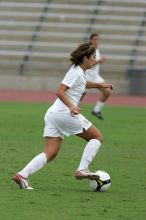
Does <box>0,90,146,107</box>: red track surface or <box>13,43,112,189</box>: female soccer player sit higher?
<box>13,43,112,189</box>: female soccer player

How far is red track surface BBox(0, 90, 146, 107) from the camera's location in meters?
25.6

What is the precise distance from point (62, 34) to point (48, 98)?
23.4ft

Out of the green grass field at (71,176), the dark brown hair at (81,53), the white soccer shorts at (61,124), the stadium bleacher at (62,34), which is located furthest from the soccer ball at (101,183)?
the stadium bleacher at (62,34)

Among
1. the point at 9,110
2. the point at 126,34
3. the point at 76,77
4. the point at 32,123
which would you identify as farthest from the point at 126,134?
the point at 126,34

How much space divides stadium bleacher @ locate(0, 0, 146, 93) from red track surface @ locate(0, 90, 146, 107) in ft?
4.72

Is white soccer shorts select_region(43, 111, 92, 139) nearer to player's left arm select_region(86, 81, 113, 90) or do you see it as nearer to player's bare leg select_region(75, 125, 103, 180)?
player's bare leg select_region(75, 125, 103, 180)

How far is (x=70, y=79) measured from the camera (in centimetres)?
972

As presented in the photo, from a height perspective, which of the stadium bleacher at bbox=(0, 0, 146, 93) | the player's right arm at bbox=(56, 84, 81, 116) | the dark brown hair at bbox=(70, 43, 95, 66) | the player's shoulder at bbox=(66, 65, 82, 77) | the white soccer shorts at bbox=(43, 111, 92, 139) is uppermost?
the dark brown hair at bbox=(70, 43, 95, 66)

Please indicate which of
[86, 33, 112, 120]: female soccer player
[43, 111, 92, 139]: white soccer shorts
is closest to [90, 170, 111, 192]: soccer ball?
[43, 111, 92, 139]: white soccer shorts

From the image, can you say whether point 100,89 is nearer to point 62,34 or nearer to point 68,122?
point 68,122

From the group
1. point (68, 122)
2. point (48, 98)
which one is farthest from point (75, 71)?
point (48, 98)

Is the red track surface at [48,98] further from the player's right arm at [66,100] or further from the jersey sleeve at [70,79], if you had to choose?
the player's right arm at [66,100]

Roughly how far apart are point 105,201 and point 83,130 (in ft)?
3.94

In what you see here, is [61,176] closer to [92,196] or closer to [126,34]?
[92,196]
